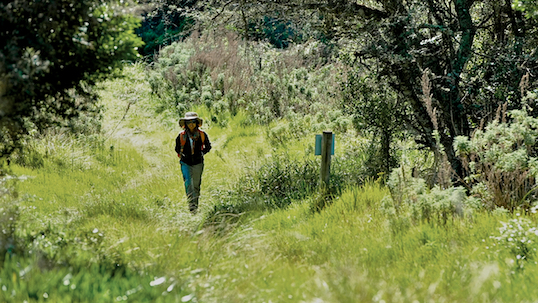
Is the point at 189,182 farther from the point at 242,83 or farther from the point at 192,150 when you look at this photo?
the point at 242,83

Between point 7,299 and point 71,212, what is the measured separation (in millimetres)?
3274

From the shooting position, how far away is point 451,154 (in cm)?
707

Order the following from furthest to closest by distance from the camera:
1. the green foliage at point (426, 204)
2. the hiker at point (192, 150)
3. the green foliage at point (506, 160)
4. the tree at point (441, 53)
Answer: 1. the hiker at point (192, 150)
2. the tree at point (441, 53)
3. the green foliage at point (506, 160)
4. the green foliage at point (426, 204)

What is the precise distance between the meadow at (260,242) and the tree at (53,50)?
0.47 meters

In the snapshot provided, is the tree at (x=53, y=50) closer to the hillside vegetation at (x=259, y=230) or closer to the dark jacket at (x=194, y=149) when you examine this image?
the hillside vegetation at (x=259, y=230)

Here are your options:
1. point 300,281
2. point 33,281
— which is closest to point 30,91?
point 33,281

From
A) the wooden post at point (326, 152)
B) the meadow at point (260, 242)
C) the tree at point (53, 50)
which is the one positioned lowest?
the meadow at point (260, 242)

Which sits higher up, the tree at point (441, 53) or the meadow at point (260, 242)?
the tree at point (441, 53)

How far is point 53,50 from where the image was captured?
3.65 m

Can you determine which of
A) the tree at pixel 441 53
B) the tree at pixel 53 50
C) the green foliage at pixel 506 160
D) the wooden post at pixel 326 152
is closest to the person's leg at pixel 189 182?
Result: the wooden post at pixel 326 152

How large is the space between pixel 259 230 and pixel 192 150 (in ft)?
7.80

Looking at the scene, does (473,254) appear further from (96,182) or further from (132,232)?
(96,182)

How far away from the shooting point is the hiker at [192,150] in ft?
23.8

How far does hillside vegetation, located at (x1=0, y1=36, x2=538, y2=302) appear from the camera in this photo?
3227 millimetres
